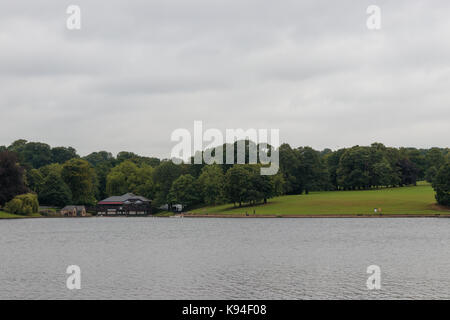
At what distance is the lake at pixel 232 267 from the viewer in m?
36.5

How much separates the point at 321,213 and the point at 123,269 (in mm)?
92235

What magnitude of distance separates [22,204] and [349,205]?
319ft

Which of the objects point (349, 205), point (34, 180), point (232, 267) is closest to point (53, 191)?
point (34, 180)

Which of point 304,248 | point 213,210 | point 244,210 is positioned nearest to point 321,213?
point 244,210

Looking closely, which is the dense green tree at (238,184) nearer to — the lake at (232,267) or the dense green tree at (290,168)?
the dense green tree at (290,168)

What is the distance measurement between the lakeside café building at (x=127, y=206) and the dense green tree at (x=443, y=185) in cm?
10521

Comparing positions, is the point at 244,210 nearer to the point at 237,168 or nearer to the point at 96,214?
the point at 237,168

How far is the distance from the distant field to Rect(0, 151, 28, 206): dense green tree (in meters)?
57.7

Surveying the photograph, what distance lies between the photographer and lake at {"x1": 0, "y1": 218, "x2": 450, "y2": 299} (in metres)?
36.5

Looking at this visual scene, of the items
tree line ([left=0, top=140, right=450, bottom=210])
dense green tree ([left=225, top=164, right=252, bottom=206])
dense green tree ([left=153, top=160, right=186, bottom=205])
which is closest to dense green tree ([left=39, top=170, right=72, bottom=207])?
tree line ([left=0, top=140, right=450, bottom=210])

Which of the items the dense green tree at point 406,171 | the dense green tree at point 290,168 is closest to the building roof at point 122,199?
the dense green tree at point 290,168

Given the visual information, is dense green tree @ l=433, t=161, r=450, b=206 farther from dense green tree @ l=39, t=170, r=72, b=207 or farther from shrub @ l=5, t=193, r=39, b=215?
dense green tree @ l=39, t=170, r=72, b=207

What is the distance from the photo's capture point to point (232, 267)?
48.5 metres
